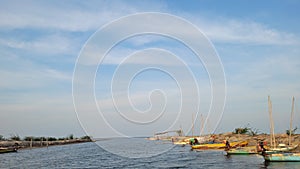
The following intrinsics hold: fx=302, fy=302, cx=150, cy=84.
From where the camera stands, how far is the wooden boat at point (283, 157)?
35.9 metres

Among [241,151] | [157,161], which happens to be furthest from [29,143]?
[241,151]

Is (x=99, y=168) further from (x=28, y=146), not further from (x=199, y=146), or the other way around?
(x=28, y=146)

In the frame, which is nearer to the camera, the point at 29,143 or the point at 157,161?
the point at 157,161

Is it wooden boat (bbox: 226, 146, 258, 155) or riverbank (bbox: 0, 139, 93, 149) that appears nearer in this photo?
wooden boat (bbox: 226, 146, 258, 155)

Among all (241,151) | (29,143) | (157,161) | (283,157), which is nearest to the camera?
(283,157)

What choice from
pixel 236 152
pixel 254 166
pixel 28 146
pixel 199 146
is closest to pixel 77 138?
pixel 28 146

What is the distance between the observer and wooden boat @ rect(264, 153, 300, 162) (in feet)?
118

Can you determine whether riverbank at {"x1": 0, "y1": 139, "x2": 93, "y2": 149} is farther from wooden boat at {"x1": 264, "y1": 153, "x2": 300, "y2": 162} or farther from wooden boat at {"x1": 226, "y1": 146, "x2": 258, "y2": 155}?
wooden boat at {"x1": 264, "y1": 153, "x2": 300, "y2": 162}

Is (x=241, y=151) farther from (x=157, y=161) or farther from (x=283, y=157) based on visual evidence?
(x=157, y=161)

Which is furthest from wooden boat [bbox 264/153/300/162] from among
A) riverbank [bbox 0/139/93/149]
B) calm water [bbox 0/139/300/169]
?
riverbank [bbox 0/139/93/149]

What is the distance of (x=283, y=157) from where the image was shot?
120 feet

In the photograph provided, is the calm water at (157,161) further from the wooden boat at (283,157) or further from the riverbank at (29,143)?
the riverbank at (29,143)

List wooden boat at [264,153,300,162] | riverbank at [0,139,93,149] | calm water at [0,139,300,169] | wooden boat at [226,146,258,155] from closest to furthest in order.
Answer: wooden boat at [264,153,300,162], calm water at [0,139,300,169], wooden boat at [226,146,258,155], riverbank at [0,139,93,149]

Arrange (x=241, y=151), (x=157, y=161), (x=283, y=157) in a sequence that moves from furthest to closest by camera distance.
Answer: (x=241, y=151) < (x=157, y=161) < (x=283, y=157)
